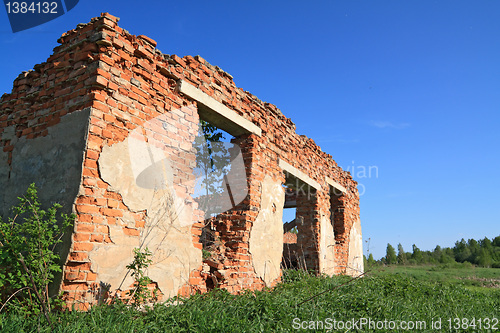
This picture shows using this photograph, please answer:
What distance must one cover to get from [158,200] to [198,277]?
3.70ft

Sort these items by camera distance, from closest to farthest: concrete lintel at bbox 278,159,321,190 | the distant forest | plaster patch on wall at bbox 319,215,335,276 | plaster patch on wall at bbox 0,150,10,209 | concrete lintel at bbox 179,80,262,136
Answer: plaster patch on wall at bbox 0,150,10,209 → concrete lintel at bbox 179,80,262,136 → concrete lintel at bbox 278,159,321,190 → plaster patch on wall at bbox 319,215,335,276 → the distant forest

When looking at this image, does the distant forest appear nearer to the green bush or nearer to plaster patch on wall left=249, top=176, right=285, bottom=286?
plaster patch on wall left=249, top=176, right=285, bottom=286

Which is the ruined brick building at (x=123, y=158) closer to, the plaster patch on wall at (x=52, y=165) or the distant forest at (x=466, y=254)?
the plaster patch on wall at (x=52, y=165)

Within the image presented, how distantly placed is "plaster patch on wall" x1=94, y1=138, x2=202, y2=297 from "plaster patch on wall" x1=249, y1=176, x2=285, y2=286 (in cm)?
152

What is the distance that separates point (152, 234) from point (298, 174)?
4.27 meters

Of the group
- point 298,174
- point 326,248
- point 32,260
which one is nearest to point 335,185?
point 326,248

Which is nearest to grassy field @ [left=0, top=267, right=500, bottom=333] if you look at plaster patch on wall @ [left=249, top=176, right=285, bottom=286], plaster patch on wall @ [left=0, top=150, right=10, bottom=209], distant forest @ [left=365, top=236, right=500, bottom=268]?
plaster patch on wall @ [left=249, top=176, right=285, bottom=286]

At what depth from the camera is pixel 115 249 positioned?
3312mm

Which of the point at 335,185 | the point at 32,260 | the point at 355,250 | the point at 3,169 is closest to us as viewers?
the point at 32,260

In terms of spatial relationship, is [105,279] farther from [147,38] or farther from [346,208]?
[346,208]

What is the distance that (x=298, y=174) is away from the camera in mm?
7371

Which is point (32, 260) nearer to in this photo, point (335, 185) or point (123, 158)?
point (123, 158)

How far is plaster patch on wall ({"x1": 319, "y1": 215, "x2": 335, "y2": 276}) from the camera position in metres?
8.05

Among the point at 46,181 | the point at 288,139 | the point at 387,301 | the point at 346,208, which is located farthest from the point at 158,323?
the point at 346,208
